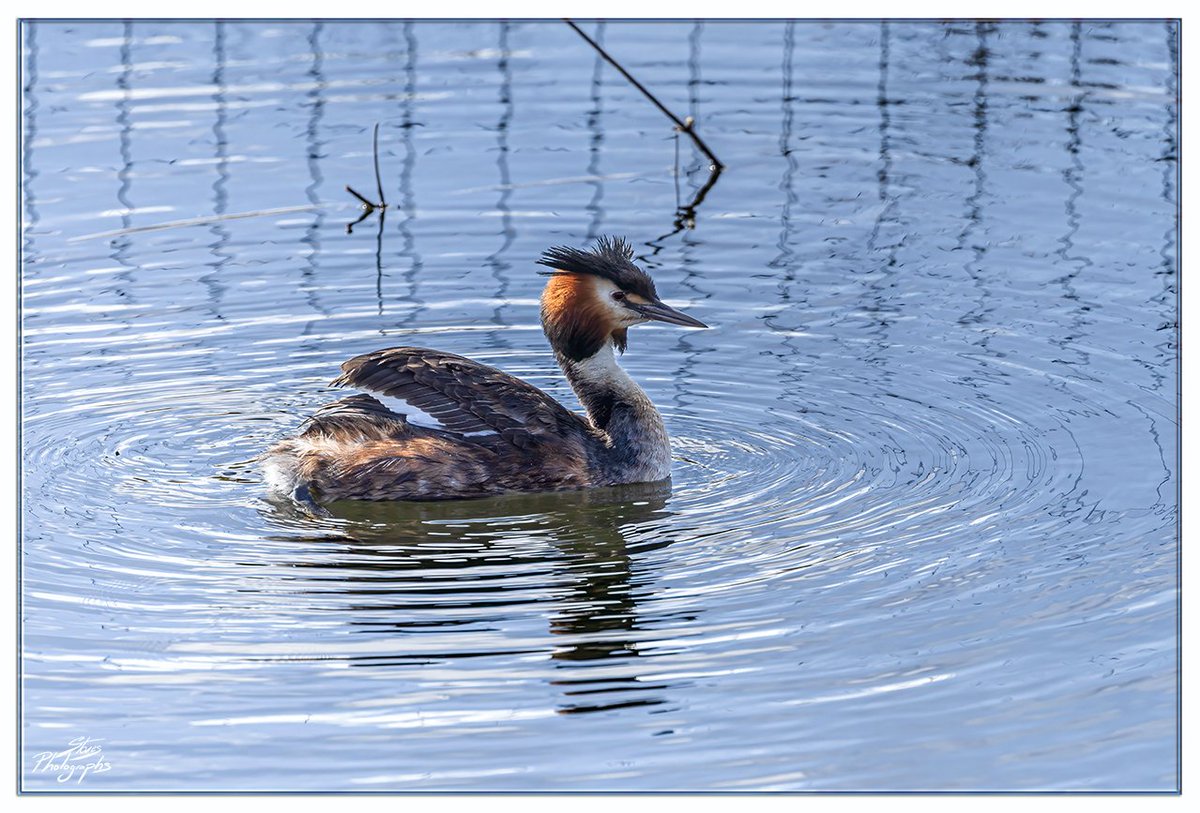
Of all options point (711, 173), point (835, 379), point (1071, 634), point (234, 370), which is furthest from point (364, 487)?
point (711, 173)

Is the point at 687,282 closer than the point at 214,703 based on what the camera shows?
No

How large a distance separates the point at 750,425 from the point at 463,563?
7.46ft

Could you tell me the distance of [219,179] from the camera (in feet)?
46.2

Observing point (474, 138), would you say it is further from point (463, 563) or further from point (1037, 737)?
point (1037, 737)

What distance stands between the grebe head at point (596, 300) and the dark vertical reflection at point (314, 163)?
2276 mm

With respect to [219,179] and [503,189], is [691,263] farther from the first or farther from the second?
[219,179]

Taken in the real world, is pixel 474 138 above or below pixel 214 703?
above

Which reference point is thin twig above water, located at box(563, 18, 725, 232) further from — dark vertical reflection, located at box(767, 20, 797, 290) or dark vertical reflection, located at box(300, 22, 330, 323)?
dark vertical reflection, located at box(300, 22, 330, 323)

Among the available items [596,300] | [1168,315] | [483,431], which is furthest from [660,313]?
[1168,315]

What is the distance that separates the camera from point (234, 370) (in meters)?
11.2

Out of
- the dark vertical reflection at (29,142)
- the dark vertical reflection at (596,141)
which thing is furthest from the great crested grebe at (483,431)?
the dark vertical reflection at (29,142)

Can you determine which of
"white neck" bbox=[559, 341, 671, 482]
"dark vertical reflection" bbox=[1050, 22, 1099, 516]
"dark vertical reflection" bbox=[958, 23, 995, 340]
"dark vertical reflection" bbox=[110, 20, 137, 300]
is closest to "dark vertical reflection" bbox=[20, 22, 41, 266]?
"dark vertical reflection" bbox=[110, 20, 137, 300]

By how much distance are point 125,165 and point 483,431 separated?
5900 mm

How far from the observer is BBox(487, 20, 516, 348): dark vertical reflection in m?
11.9
